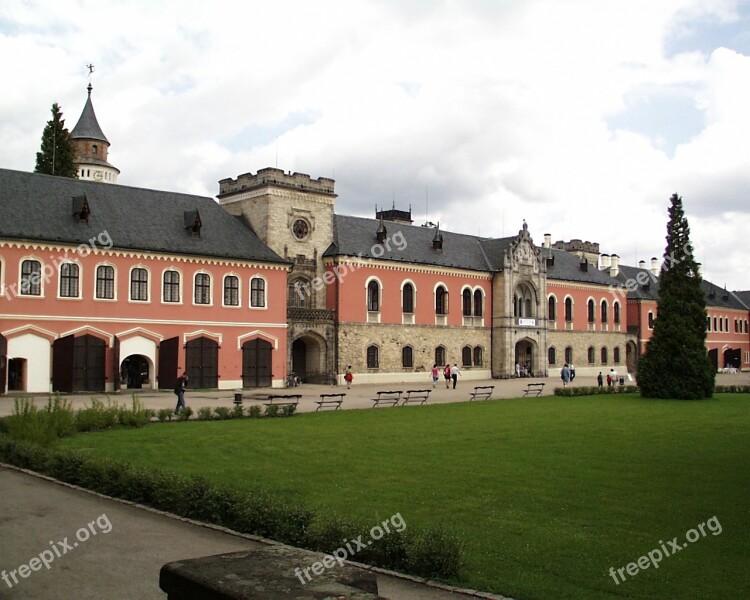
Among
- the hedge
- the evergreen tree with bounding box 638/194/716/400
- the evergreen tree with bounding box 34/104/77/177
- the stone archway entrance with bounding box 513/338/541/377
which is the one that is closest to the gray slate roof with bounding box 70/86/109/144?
the evergreen tree with bounding box 34/104/77/177

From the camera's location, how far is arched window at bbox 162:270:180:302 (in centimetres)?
4138

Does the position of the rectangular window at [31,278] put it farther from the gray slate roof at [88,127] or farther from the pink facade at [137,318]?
the gray slate roof at [88,127]

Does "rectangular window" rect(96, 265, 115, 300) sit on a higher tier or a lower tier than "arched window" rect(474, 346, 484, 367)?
higher

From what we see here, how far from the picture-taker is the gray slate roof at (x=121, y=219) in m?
38.0

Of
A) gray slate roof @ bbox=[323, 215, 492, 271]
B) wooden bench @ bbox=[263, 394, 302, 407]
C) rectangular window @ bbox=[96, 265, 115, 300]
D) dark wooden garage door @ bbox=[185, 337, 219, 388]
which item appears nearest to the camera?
wooden bench @ bbox=[263, 394, 302, 407]

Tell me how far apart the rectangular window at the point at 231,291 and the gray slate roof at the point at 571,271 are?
30519mm

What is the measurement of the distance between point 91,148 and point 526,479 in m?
71.5

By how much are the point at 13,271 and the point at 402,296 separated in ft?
84.8

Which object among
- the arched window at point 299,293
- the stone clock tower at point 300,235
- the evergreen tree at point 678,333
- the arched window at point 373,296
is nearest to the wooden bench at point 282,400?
the stone clock tower at point 300,235

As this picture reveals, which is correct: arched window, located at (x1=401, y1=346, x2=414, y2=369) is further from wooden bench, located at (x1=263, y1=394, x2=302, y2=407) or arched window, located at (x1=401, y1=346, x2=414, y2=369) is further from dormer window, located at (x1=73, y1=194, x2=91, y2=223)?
dormer window, located at (x1=73, y1=194, x2=91, y2=223)

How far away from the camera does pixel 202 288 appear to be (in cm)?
4266

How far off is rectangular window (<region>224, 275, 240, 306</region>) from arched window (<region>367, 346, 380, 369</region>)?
36.3 ft

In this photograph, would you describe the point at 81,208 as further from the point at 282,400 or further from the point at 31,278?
the point at 282,400

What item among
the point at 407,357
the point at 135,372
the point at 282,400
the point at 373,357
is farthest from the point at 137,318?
the point at 407,357
